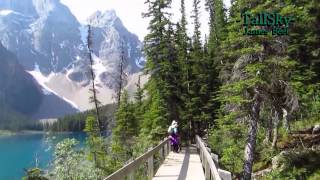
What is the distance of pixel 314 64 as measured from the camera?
30.0 m

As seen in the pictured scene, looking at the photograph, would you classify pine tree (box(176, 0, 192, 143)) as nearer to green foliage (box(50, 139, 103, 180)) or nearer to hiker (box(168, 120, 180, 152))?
green foliage (box(50, 139, 103, 180))

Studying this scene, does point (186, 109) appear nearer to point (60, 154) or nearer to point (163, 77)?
point (163, 77)

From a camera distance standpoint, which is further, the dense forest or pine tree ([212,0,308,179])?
the dense forest

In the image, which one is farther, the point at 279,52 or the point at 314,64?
the point at 314,64

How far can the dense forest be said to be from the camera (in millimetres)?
20984

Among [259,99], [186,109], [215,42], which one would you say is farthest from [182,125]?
Result: [259,99]

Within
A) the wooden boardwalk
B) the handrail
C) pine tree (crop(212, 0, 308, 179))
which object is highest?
pine tree (crop(212, 0, 308, 179))

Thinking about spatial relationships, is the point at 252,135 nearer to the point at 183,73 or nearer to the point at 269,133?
the point at 269,133

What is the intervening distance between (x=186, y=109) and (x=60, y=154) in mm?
17022

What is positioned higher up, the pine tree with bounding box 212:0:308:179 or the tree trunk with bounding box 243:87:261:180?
the pine tree with bounding box 212:0:308:179

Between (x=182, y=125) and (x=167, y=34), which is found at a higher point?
(x=167, y=34)

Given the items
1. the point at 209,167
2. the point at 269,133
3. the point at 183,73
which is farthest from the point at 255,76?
the point at 183,73

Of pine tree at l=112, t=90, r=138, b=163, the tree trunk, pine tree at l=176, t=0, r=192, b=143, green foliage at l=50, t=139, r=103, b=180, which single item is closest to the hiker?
the tree trunk

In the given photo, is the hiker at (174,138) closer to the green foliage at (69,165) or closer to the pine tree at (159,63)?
the green foliage at (69,165)
